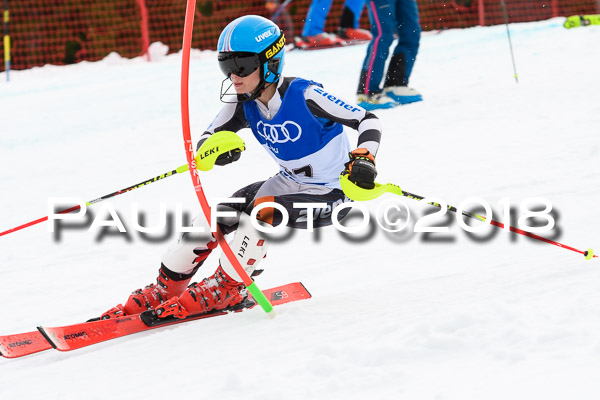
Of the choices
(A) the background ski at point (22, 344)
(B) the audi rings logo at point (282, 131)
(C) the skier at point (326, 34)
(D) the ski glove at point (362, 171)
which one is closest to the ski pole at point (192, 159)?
(B) the audi rings logo at point (282, 131)

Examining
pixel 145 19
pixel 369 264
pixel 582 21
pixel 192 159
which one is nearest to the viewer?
pixel 192 159

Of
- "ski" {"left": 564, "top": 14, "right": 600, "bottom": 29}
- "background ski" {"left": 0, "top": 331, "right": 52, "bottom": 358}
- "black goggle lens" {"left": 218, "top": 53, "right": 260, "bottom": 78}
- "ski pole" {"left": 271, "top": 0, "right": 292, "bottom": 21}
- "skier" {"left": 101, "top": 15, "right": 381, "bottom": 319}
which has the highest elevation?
"black goggle lens" {"left": 218, "top": 53, "right": 260, "bottom": 78}

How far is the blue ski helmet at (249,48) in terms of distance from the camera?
321cm

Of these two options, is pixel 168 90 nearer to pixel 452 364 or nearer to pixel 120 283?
pixel 120 283

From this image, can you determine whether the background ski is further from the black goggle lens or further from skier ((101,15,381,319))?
the black goggle lens

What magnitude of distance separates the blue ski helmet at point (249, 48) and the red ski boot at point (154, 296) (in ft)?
3.41

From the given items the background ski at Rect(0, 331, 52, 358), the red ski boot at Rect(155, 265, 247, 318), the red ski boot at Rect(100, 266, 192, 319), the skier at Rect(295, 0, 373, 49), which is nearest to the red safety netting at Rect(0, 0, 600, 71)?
the skier at Rect(295, 0, 373, 49)

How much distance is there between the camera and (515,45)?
10836mm

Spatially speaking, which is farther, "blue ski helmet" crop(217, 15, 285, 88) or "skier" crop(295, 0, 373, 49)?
"skier" crop(295, 0, 373, 49)

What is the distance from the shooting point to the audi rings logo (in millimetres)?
3348

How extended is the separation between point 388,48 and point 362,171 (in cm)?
473

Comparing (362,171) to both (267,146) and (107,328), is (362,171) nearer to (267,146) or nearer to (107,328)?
(267,146)

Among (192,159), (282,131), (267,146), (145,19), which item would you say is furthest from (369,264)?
(145,19)

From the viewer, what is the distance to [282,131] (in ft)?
11.0
